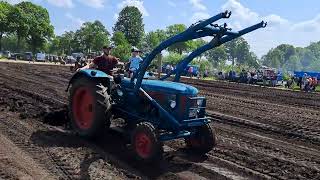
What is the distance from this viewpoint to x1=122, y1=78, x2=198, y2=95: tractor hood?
6.23m

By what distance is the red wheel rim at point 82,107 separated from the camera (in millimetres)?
7316

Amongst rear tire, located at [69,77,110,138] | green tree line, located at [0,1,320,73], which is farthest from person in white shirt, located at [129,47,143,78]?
green tree line, located at [0,1,320,73]

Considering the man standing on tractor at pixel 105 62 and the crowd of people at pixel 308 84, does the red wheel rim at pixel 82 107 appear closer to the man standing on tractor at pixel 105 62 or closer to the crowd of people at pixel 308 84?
the man standing on tractor at pixel 105 62

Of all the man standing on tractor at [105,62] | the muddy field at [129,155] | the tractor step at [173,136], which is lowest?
the muddy field at [129,155]

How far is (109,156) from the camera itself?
244 inches

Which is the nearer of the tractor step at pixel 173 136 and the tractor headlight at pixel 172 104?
the tractor step at pixel 173 136

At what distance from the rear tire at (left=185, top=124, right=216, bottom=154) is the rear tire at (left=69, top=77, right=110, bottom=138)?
57.3 inches

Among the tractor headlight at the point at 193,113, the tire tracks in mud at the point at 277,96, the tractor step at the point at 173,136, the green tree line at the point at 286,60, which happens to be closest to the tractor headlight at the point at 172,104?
the tractor headlight at the point at 193,113

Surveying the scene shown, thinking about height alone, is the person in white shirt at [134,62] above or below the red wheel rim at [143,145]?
above

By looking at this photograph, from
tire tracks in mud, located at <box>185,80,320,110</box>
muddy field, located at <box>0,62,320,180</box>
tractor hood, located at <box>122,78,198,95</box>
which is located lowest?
muddy field, located at <box>0,62,320,180</box>

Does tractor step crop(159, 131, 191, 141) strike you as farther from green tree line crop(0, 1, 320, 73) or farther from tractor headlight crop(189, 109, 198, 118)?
green tree line crop(0, 1, 320, 73)

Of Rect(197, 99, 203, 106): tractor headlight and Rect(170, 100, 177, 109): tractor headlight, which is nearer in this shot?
Rect(170, 100, 177, 109): tractor headlight

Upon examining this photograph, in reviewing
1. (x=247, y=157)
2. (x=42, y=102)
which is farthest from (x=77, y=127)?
(x=42, y=102)

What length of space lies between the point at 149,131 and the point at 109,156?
0.82 meters
